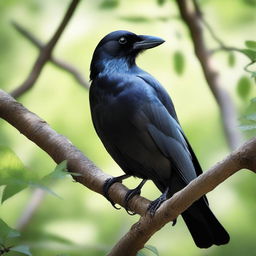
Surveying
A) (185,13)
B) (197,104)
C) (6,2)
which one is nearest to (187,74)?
(197,104)

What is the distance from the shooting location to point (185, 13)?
4.59 metres

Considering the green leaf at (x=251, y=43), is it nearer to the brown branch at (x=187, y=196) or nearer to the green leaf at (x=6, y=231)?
the brown branch at (x=187, y=196)

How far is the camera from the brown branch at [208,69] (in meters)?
4.30

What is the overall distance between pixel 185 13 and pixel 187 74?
1473 mm

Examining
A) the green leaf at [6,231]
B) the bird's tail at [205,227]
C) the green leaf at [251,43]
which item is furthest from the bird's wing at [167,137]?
the green leaf at [6,231]

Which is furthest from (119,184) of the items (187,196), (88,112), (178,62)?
(88,112)

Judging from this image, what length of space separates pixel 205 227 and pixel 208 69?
1.30m

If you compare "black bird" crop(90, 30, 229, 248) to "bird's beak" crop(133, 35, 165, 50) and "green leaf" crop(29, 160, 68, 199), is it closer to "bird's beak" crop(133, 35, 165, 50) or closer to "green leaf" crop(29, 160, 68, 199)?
"bird's beak" crop(133, 35, 165, 50)

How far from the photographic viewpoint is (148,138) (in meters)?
3.76

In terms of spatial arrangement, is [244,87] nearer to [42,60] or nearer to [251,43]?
[42,60]

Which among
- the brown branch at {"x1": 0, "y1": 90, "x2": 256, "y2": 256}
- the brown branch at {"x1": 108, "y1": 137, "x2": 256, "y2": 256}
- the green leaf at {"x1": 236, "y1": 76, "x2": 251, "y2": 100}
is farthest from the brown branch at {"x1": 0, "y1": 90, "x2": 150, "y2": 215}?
the green leaf at {"x1": 236, "y1": 76, "x2": 251, "y2": 100}

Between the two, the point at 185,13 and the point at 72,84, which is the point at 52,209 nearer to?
the point at 72,84

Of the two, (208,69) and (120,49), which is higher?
(208,69)

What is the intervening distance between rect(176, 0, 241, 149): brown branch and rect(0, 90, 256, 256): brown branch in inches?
49.6
